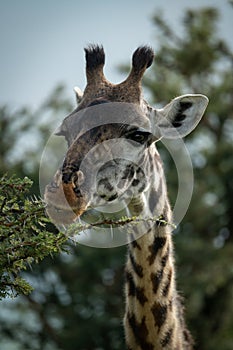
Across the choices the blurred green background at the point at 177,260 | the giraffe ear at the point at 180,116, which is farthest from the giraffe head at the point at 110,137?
the blurred green background at the point at 177,260

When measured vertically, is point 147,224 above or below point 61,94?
below

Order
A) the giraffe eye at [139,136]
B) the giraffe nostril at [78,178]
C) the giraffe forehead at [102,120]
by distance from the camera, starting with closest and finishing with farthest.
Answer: the giraffe nostril at [78,178] < the giraffe forehead at [102,120] < the giraffe eye at [139,136]

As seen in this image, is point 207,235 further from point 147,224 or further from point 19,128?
point 147,224

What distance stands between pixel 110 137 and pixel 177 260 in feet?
60.3

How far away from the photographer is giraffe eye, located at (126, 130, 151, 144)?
7.50 meters

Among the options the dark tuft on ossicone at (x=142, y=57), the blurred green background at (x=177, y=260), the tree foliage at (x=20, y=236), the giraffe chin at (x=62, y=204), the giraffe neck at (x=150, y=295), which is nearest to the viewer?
the tree foliage at (x=20, y=236)

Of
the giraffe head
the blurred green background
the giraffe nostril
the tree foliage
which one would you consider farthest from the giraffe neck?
the blurred green background

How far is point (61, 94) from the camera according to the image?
2644cm

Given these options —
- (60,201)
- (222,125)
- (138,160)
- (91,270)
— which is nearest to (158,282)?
(138,160)

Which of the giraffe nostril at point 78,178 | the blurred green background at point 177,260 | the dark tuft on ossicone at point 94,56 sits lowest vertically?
the giraffe nostril at point 78,178

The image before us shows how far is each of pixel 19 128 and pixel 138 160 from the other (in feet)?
61.5

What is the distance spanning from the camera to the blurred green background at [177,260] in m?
24.8

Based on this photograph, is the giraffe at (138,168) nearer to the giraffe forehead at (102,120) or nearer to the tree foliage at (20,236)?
the giraffe forehead at (102,120)

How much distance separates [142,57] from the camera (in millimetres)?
7922
